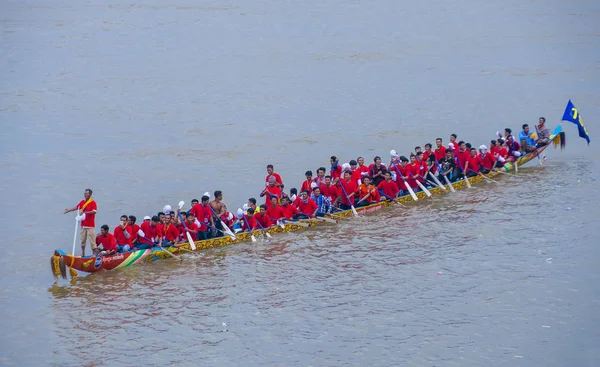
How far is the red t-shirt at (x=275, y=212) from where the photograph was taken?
67.3 feet

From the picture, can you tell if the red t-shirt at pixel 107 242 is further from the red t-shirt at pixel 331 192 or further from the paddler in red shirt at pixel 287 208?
the red t-shirt at pixel 331 192

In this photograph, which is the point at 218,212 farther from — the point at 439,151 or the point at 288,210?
the point at 439,151

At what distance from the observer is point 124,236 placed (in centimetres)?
1855

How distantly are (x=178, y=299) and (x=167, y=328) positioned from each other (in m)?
Result: 1.29

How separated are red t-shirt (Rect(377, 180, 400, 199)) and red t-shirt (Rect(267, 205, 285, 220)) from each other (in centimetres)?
315

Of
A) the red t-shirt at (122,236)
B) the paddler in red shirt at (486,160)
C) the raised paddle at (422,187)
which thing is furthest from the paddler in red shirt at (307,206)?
the paddler in red shirt at (486,160)

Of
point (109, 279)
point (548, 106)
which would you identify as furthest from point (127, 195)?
point (548, 106)

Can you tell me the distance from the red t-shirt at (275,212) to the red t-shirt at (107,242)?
13.2 ft

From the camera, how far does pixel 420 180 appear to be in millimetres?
22938

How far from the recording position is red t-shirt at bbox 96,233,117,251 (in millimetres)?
17969

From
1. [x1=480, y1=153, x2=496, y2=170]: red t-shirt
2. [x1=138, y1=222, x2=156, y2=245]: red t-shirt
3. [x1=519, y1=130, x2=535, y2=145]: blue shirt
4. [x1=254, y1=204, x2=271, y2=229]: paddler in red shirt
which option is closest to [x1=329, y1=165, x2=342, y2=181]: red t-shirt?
[x1=254, y1=204, x2=271, y2=229]: paddler in red shirt

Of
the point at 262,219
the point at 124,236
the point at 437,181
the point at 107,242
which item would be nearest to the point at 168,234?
the point at 124,236

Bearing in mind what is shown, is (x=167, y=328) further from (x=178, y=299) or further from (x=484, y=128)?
(x=484, y=128)

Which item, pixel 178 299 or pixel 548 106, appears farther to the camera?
pixel 548 106
